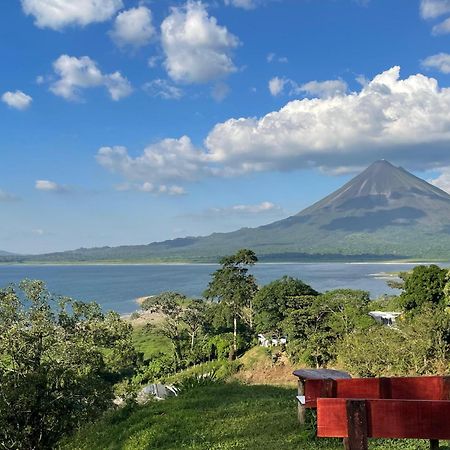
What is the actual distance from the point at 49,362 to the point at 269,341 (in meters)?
26.2

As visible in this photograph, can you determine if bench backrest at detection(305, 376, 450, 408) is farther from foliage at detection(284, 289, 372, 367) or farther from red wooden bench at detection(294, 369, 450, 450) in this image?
foliage at detection(284, 289, 372, 367)

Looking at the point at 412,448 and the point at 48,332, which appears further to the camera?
the point at 48,332

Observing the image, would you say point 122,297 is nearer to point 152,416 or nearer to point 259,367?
point 259,367

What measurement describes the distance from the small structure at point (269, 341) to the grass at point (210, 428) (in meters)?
24.4

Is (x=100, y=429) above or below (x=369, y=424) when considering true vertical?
below

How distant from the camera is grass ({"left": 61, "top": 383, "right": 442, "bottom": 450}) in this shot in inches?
304

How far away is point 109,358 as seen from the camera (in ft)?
63.5

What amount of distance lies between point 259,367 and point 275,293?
6.01m

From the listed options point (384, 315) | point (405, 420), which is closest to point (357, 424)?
point (405, 420)

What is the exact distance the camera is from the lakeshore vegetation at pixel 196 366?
9.59 m

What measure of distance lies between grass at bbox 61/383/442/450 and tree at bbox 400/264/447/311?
18.9 metres

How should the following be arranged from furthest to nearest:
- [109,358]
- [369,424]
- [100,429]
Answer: [109,358]
[100,429]
[369,424]

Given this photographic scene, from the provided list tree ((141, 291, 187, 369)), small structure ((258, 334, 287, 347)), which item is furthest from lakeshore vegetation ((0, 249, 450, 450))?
tree ((141, 291, 187, 369))

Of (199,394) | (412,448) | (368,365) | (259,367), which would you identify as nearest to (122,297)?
(259,367)
